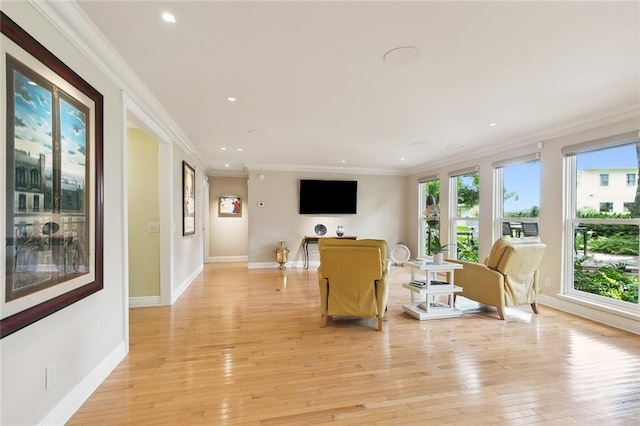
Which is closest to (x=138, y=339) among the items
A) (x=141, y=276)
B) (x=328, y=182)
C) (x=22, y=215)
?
(x=141, y=276)

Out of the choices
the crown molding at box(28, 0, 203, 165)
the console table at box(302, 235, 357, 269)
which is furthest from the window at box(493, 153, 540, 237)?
the crown molding at box(28, 0, 203, 165)

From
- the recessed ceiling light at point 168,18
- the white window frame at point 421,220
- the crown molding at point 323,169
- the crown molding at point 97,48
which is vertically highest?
the recessed ceiling light at point 168,18

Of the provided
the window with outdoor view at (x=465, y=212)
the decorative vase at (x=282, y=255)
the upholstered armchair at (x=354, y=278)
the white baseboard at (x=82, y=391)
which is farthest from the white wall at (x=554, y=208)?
the white baseboard at (x=82, y=391)

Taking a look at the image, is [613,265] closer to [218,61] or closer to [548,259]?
[548,259]

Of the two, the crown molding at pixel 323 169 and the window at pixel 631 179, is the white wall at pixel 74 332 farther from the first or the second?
the window at pixel 631 179

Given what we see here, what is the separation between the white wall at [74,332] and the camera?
1374 millimetres

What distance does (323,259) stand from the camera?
315 centimetres

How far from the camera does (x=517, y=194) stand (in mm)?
4707

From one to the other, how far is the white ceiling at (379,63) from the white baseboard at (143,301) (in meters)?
2.36

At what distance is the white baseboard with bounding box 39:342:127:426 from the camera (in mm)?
1626

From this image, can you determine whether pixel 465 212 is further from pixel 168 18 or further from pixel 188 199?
pixel 168 18

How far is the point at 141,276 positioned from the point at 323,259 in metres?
2.57

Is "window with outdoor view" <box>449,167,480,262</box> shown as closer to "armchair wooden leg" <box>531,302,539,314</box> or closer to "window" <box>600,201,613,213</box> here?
"armchair wooden leg" <box>531,302,539,314</box>

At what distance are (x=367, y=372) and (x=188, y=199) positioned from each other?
157 inches
